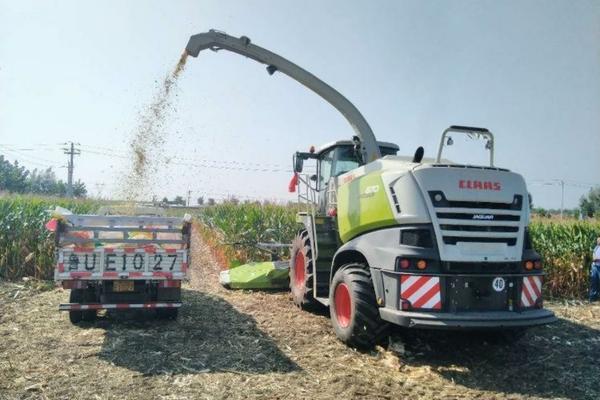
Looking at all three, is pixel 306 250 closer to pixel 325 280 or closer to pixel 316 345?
pixel 325 280

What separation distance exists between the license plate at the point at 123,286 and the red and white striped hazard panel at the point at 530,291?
4.91 m

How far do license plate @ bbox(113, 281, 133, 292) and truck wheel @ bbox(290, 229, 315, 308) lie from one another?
2.59 meters

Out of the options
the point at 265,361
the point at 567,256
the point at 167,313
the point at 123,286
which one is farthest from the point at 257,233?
the point at 265,361

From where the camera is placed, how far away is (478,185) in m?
5.40

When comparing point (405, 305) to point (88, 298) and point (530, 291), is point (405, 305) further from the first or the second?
point (88, 298)

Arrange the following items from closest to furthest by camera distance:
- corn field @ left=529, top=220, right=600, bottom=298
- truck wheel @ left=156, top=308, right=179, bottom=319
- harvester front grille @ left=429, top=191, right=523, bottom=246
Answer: harvester front grille @ left=429, top=191, right=523, bottom=246 → truck wheel @ left=156, top=308, right=179, bottom=319 → corn field @ left=529, top=220, right=600, bottom=298

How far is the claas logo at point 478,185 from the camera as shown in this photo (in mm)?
5363

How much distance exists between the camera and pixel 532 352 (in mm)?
6004

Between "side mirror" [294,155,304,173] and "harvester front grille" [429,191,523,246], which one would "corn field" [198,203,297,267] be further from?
"harvester front grille" [429,191,523,246]

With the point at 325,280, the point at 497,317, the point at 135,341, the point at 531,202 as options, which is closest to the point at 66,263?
the point at 135,341

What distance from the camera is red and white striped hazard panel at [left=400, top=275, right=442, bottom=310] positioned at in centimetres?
502

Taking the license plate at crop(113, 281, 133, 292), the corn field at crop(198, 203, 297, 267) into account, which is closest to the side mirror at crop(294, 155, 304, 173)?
the license plate at crop(113, 281, 133, 292)

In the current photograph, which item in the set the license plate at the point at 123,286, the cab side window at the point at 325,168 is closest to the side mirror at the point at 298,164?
the cab side window at the point at 325,168

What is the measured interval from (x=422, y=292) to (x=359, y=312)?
31.5 inches
